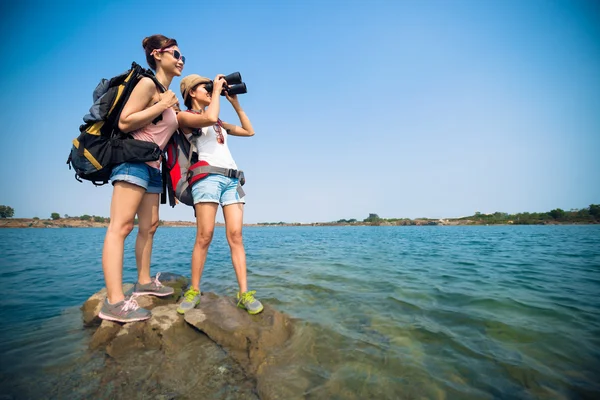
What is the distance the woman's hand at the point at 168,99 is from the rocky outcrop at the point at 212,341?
7.86 feet

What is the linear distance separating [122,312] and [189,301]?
2.26ft

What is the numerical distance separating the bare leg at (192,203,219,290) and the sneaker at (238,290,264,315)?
599 millimetres

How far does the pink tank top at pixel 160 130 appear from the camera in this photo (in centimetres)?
264

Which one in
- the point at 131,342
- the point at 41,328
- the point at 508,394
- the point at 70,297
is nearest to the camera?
the point at 508,394

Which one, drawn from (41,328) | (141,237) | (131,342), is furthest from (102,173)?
(41,328)

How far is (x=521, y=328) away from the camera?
9.68ft

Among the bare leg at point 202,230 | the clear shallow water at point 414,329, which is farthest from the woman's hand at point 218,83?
the clear shallow water at point 414,329

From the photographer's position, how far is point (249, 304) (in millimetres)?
3068

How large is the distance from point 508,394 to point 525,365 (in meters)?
0.58

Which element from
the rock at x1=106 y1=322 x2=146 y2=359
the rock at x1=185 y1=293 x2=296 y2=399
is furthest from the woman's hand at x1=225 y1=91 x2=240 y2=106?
the rock at x1=106 y1=322 x2=146 y2=359

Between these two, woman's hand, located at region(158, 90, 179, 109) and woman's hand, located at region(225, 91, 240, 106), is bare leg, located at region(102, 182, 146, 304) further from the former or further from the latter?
woman's hand, located at region(225, 91, 240, 106)

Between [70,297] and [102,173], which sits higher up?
[102,173]

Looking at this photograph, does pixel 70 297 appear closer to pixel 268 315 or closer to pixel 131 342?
pixel 131 342

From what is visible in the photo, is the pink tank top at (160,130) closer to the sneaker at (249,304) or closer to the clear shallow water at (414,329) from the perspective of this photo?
the sneaker at (249,304)
